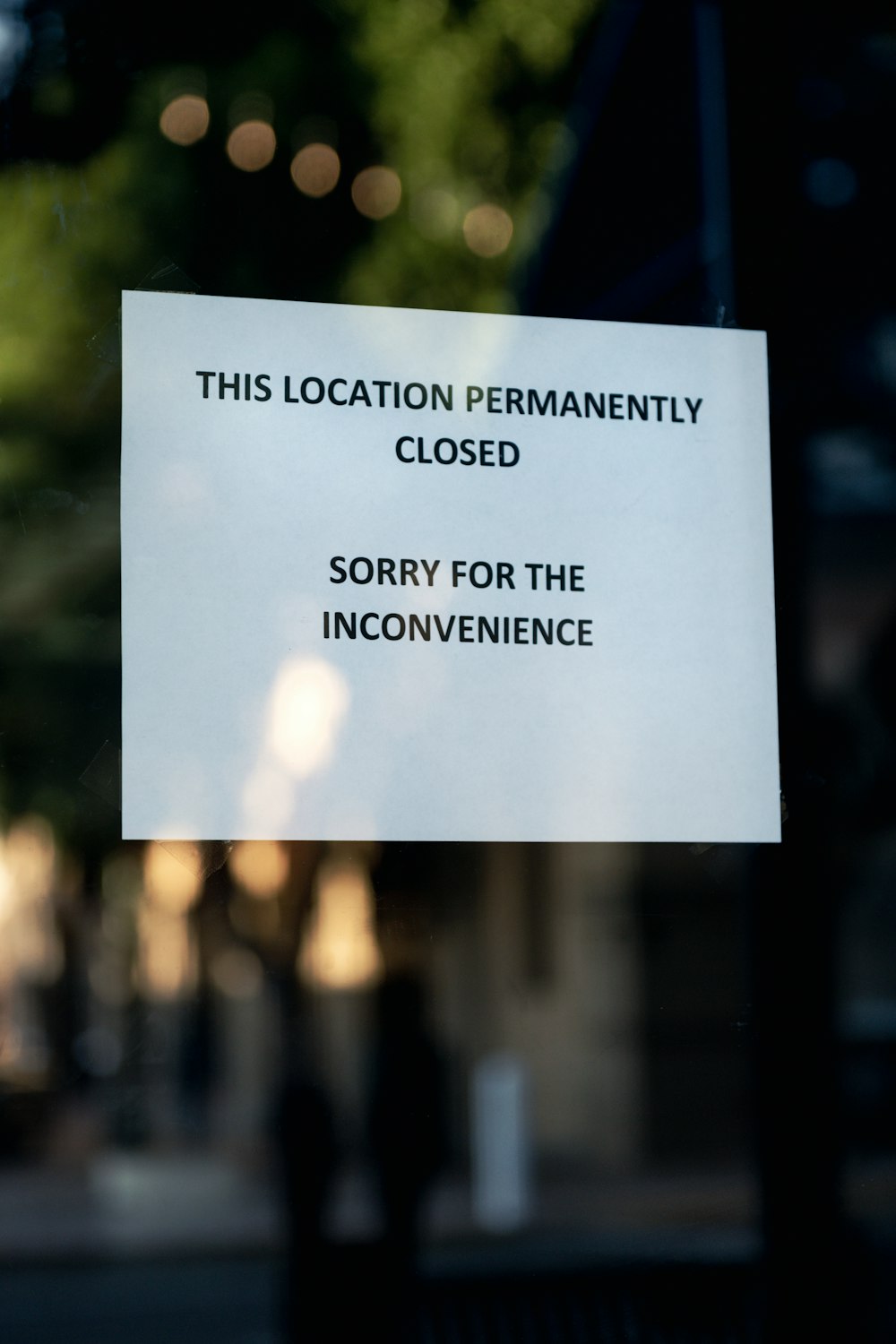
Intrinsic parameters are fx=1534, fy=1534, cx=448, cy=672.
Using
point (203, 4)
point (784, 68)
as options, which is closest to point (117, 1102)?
point (203, 4)

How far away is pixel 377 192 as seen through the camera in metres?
1.76

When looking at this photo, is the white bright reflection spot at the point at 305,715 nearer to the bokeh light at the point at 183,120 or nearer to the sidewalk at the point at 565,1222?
the sidewalk at the point at 565,1222

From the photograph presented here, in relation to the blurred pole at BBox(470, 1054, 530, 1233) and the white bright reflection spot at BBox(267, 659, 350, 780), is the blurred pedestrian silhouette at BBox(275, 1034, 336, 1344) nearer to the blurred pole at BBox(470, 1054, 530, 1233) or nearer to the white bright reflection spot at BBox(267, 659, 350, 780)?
the blurred pole at BBox(470, 1054, 530, 1233)

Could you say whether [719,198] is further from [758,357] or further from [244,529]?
[244,529]

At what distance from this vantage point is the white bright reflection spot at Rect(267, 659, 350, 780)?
5.29 ft

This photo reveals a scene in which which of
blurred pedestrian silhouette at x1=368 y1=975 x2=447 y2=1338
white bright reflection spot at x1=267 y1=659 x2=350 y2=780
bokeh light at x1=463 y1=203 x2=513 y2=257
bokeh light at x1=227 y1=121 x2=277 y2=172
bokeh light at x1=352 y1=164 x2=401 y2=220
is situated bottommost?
blurred pedestrian silhouette at x1=368 y1=975 x2=447 y2=1338

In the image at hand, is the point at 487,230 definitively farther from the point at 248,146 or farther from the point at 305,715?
the point at 305,715

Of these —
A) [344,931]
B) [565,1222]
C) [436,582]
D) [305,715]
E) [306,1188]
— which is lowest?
[565,1222]

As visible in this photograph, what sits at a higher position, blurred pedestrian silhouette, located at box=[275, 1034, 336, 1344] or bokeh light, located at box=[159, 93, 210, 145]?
bokeh light, located at box=[159, 93, 210, 145]

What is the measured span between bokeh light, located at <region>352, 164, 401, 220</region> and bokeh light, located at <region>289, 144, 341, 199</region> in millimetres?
29

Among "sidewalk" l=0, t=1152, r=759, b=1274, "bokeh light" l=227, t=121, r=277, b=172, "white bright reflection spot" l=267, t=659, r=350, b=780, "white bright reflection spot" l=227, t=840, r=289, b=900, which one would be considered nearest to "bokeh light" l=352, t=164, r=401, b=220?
"bokeh light" l=227, t=121, r=277, b=172

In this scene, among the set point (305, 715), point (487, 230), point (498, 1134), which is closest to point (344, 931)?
point (305, 715)

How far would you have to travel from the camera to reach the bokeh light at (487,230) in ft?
5.72

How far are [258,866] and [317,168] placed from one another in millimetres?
790
